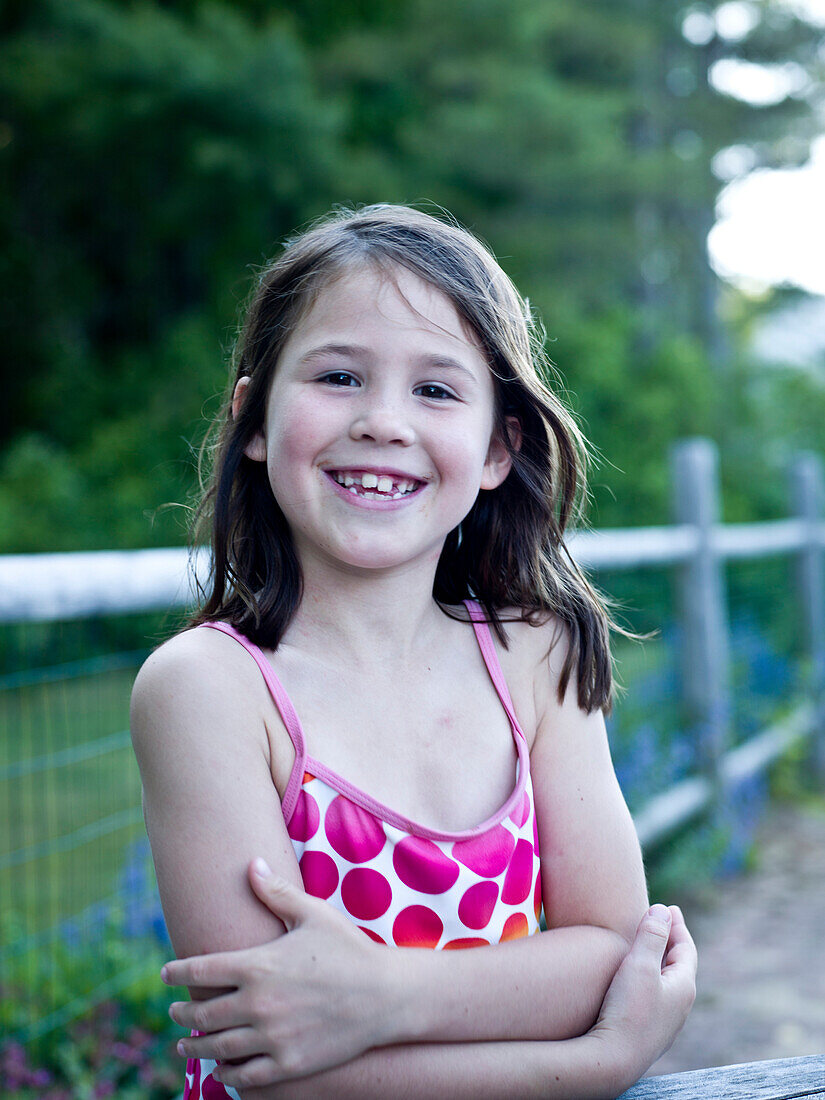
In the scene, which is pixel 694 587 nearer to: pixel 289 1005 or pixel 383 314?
pixel 383 314

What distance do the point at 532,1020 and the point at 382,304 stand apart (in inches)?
29.2

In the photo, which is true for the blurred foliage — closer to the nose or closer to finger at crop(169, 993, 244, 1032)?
the nose

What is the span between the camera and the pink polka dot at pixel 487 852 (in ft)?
3.70

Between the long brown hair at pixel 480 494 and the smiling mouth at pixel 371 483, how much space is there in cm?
14

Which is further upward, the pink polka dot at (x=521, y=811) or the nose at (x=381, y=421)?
the nose at (x=381, y=421)

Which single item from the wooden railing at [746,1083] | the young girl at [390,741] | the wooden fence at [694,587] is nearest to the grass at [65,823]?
the wooden fence at [694,587]

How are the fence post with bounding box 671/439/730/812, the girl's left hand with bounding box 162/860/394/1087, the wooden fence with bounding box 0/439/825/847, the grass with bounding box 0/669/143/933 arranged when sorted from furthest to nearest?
the fence post with bounding box 671/439/730/812, the grass with bounding box 0/669/143/933, the wooden fence with bounding box 0/439/825/847, the girl's left hand with bounding box 162/860/394/1087

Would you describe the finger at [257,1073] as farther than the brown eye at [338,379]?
No

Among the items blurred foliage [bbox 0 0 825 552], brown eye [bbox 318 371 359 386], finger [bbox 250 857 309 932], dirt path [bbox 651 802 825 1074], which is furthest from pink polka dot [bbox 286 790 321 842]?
blurred foliage [bbox 0 0 825 552]

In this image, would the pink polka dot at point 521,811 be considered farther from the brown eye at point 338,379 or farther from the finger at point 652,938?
the brown eye at point 338,379

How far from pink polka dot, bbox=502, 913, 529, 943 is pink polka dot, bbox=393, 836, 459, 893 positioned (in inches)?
3.6

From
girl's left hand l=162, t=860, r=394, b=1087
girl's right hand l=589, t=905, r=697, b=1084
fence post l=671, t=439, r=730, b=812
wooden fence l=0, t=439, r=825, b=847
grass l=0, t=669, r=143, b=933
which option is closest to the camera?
girl's left hand l=162, t=860, r=394, b=1087

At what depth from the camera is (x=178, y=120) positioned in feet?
29.8

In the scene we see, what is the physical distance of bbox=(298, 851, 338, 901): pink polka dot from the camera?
43.0 inches
